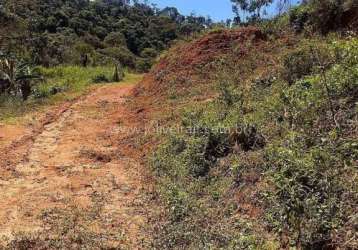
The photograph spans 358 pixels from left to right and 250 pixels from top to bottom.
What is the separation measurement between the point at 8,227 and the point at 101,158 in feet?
11.4

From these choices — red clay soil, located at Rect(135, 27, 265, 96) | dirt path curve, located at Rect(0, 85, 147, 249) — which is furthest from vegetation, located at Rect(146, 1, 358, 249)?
red clay soil, located at Rect(135, 27, 265, 96)

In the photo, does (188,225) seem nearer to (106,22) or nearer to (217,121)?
(217,121)

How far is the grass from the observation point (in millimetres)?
15587

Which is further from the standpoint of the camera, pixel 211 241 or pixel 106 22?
pixel 106 22

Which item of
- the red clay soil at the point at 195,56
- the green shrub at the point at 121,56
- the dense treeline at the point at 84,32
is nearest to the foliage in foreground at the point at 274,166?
the red clay soil at the point at 195,56

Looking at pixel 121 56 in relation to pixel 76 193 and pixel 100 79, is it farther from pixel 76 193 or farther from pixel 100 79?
pixel 76 193

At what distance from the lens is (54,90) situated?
19.0m

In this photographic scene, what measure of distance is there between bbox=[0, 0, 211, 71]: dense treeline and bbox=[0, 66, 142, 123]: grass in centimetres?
389

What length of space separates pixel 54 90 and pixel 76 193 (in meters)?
11.7

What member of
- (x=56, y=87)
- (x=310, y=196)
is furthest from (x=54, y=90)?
(x=310, y=196)

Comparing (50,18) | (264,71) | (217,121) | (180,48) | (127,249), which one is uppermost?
(50,18)

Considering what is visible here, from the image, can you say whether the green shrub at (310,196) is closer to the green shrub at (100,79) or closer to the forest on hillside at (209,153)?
the forest on hillside at (209,153)

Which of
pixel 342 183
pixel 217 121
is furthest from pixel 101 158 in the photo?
pixel 342 183

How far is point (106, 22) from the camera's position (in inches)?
2122
